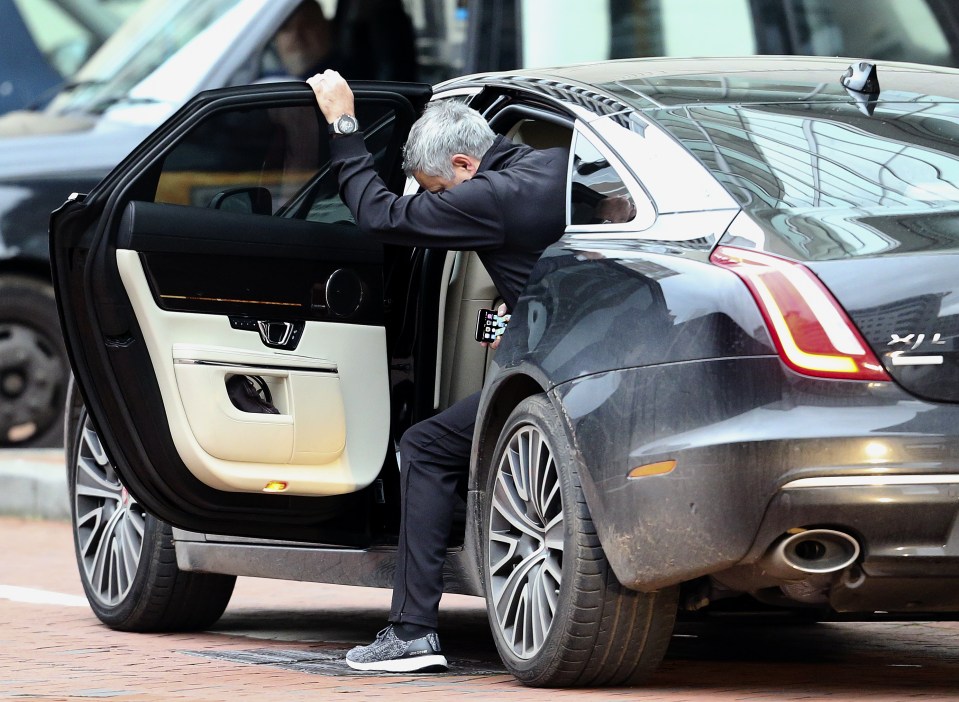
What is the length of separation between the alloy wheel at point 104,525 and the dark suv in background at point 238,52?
4.12m

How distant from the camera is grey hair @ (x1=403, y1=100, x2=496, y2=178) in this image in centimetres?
548

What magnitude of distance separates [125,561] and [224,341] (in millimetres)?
1283

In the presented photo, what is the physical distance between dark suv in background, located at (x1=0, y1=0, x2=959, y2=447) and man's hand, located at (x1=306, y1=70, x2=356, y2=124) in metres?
5.39

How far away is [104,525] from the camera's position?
674 centimetres

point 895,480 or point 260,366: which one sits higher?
Result: point 260,366

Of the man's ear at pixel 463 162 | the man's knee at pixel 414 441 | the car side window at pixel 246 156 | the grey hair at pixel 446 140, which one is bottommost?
the man's knee at pixel 414 441

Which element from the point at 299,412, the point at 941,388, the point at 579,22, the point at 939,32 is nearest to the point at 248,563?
the point at 299,412

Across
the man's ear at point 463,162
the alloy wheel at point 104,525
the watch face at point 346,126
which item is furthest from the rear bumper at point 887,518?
the alloy wheel at point 104,525

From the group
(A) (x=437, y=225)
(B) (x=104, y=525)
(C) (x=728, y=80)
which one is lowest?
(B) (x=104, y=525)

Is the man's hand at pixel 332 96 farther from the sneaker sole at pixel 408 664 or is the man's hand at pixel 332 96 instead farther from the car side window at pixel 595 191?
the sneaker sole at pixel 408 664

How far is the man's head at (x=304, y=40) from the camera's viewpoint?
11367 millimetres


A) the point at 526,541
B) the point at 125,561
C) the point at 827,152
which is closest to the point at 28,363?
the point at 125,561

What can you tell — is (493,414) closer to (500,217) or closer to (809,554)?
(500,217)

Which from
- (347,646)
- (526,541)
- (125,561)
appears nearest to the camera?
(526,541)
